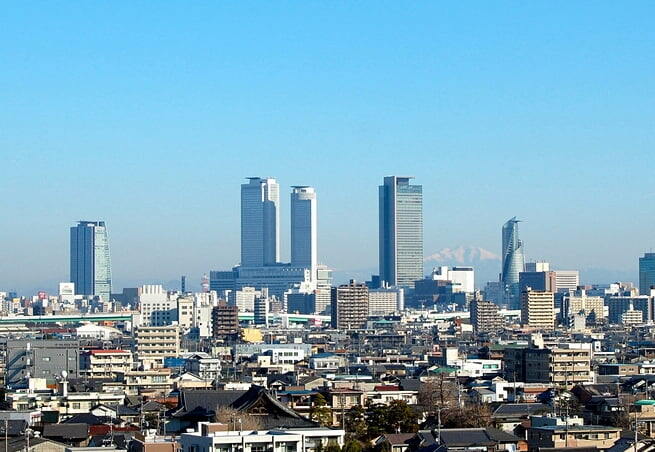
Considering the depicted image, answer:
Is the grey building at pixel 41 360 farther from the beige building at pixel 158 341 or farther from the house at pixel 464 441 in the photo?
the house at pixel 464 441

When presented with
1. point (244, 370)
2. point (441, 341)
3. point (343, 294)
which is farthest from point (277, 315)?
point (244, 370)

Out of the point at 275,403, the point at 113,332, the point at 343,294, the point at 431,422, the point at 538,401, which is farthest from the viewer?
the point at 343,294

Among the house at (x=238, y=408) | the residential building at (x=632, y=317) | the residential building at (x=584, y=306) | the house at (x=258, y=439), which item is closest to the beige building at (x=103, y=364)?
the house at (x=238, y=408)

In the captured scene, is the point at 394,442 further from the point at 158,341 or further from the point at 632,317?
the point at 632,317

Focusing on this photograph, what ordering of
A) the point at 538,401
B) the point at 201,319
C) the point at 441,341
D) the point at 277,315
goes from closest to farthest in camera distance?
the point at 538,401
the point at 441,341
the point at 201,319
the point at 277,315

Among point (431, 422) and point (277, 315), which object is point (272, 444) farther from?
point (277, 315)

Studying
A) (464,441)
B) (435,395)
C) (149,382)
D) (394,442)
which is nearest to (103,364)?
(149,382)

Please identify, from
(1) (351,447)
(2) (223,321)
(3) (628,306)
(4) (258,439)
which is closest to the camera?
(4) (258,439)

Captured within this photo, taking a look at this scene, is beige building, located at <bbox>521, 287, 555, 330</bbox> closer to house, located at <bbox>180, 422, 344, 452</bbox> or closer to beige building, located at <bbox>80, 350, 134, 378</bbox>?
beige building, located at <bbox>80, 350, 134, 378</bbox>
